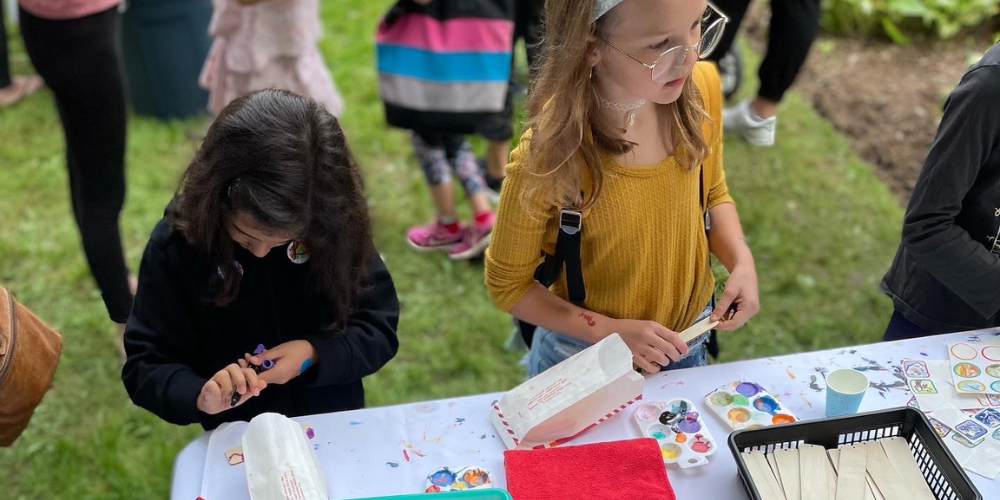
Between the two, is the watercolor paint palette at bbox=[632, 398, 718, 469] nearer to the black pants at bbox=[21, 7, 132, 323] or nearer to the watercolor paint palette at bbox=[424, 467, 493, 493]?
the watercolor paint palette at bbox=[424, 467, 493, 493]

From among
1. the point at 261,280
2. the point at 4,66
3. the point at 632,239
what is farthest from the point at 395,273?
the point at 4,66

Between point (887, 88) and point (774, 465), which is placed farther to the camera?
point (887, 88)

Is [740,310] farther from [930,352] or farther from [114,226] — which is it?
[114,226]

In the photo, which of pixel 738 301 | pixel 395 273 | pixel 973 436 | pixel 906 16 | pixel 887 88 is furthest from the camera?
pixel 906 16

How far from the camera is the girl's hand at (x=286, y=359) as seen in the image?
1.63 meters

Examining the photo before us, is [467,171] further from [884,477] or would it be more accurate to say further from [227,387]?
[884,477]

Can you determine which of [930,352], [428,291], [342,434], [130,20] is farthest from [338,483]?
[130,20]

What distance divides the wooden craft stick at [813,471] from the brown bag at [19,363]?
5.01 feet

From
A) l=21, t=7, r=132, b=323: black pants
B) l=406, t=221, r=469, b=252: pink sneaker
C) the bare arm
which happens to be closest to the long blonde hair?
the bare arm

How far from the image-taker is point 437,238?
369 cm

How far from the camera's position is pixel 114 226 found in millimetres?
2662

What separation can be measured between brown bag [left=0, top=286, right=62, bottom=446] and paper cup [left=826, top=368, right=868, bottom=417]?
160cm

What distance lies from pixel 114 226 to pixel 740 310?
192 centimetres

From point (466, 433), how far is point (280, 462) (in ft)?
1.14
